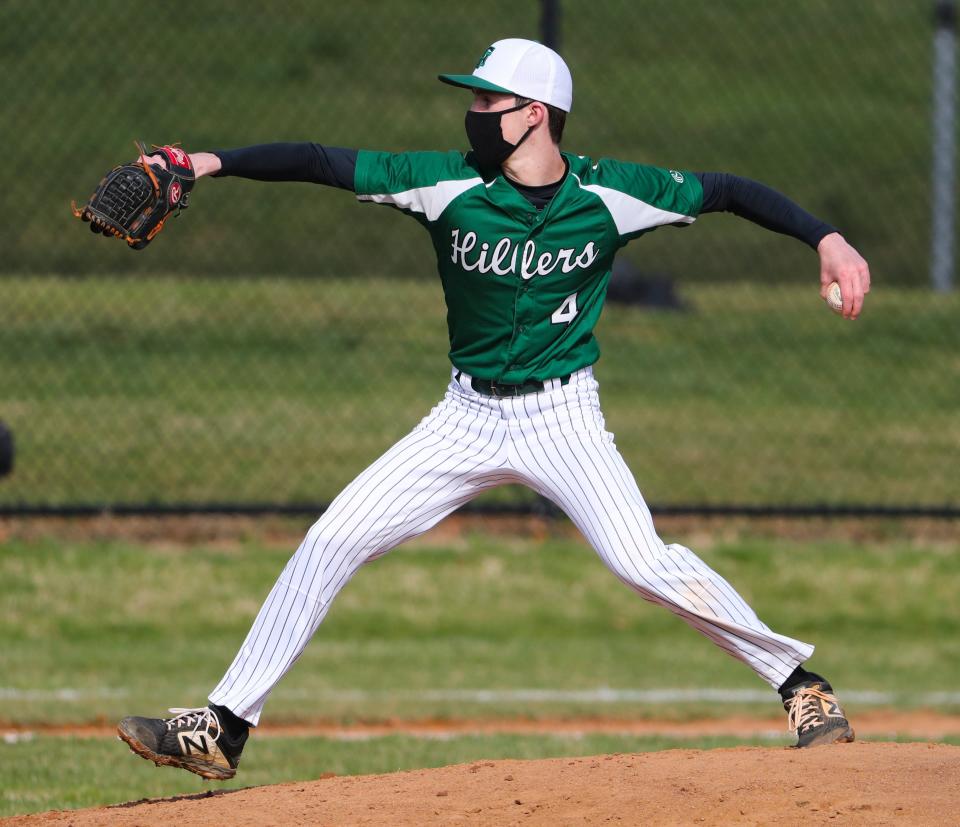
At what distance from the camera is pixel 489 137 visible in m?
4.73

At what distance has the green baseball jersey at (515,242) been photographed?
185 inches

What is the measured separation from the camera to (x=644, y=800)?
13.5 feet

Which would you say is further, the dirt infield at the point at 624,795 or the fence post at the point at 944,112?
the fence post at the point at 944,112

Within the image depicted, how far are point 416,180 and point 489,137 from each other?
0.81 ft

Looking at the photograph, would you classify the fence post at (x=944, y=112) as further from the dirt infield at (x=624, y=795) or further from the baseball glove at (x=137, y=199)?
the baseball glove at (x=137, y=199)

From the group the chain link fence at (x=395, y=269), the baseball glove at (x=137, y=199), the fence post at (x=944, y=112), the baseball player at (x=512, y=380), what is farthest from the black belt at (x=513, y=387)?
the fence post at (x=944, y=112)

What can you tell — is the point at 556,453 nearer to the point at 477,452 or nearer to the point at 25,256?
the point at 477,452

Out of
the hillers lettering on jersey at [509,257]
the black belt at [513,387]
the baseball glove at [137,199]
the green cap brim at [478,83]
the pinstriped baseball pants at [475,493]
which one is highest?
the green cap brim at [478,83]

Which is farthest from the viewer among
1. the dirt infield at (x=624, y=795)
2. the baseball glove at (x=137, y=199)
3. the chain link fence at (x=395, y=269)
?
the chain link fence at (x=395, y=269)

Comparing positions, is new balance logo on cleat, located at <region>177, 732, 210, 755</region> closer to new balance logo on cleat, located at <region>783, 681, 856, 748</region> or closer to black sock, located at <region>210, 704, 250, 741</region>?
black sock, located at <region>210, 704, 250, 741</region>

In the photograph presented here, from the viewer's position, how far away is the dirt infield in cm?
401

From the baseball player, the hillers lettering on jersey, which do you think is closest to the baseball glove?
the baseball player

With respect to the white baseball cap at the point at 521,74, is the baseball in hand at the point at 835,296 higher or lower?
lower

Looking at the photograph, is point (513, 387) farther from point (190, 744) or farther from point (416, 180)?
A: point (190, 744)
